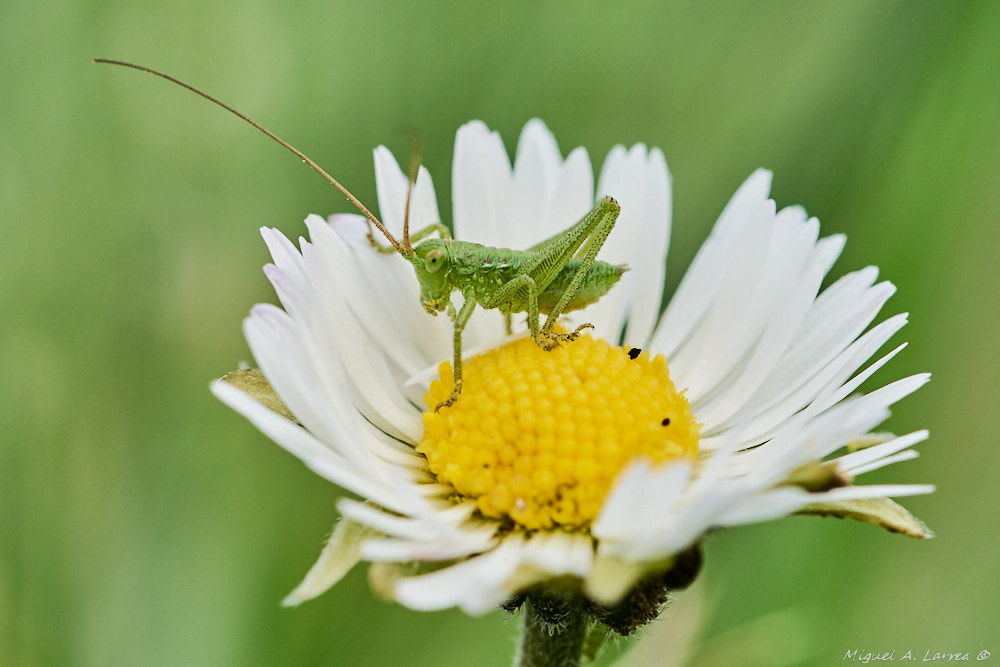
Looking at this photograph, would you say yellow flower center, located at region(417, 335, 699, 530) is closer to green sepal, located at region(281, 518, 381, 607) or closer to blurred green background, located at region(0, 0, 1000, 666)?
green sepal, located at region(281, 518, 381, 607)

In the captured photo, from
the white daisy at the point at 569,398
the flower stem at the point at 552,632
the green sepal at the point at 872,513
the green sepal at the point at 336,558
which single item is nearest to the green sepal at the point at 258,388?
the white daisy at the point at 569,398

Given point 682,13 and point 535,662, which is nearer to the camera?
point 535,662

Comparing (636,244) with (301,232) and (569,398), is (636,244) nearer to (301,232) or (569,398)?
(569,398)

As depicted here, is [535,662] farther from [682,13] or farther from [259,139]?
[682,13]

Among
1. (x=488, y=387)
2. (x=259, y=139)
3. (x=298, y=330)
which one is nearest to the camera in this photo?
(x=298, y=330)

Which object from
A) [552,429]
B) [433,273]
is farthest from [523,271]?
[552,429]

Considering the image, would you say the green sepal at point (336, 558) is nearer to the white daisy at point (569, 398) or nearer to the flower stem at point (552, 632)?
the white daisy at point (569, 398)

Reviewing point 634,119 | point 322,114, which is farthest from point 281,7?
point 634,119
